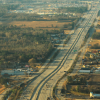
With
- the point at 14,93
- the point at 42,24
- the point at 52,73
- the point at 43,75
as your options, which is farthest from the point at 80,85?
the point at 42,24

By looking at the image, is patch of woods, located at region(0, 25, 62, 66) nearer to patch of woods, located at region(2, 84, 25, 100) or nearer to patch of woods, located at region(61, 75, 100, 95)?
patch of woods, located at region(2, 84, 25, 100)

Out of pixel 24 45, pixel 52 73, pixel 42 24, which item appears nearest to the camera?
pixel 52 73

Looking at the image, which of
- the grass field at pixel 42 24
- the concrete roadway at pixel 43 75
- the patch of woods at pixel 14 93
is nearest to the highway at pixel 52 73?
the concrete roadway at pixel 43 75

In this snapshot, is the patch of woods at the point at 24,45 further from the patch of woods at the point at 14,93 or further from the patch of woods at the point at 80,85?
the patch of woods at the point at 80,85

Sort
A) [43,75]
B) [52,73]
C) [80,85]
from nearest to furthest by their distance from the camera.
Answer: [80,85], [43,75], [52,73]

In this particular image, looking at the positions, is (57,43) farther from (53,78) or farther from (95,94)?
(95,94)

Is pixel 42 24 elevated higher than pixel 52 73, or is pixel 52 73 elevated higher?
pixel 42 24

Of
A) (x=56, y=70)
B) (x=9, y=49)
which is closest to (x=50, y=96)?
(x=56, y=70)

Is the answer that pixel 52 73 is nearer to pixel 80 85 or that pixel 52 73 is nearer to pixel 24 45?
pixel 80 85
